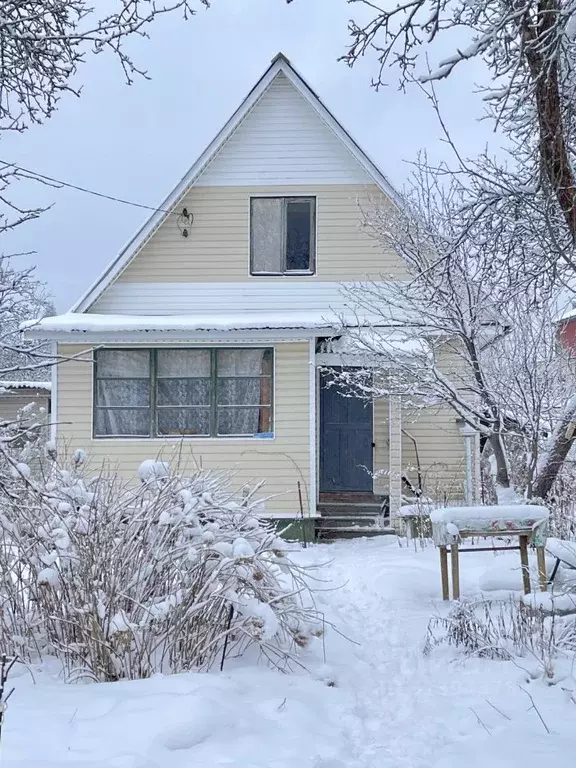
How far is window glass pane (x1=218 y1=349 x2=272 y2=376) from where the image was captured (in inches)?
481

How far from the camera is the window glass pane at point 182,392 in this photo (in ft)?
40.4

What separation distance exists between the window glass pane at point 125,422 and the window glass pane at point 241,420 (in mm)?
1204

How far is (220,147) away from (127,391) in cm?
439

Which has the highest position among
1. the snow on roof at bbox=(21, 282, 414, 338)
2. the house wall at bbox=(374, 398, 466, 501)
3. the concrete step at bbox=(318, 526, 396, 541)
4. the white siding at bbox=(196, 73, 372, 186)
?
the white siding at bbox=(196, 73, 372, 186)

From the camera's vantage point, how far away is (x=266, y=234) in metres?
13.3

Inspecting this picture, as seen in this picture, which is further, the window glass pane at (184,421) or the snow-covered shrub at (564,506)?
the window glass pane at (184,421)

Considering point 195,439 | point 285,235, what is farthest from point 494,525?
point 285,235

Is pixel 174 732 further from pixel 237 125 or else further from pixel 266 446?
pixel 237 125

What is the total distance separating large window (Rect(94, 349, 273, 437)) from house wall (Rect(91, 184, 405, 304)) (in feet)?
4.79

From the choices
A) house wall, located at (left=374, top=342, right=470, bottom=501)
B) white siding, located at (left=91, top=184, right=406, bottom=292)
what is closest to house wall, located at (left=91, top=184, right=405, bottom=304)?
white siding, located at (left=91, top=184, right=406, bottom=292)

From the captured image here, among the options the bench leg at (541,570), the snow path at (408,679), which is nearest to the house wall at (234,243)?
the snow path at (408,679)

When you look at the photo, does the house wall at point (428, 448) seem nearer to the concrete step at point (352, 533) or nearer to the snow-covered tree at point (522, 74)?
the concrete step at point (352, 533)

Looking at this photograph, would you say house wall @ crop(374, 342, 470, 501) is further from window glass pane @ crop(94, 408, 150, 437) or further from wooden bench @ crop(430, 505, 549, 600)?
wooden bench @ crop(430, 505, 549, 600)

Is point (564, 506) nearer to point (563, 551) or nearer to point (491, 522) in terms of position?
point (491, 522)
